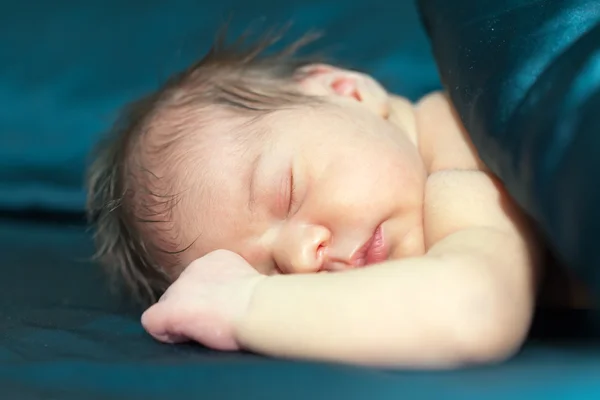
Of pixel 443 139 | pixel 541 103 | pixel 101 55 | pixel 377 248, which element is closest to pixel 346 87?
pixel 443 139

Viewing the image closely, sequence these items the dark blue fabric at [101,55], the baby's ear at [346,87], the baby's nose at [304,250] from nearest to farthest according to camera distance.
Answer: the baby's nose at [304,250] → the baby's ear at [346,87] → the dark blue fabric at [101,55]

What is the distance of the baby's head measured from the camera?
2.91 feet

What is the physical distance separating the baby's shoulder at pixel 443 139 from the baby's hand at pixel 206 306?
278 mm

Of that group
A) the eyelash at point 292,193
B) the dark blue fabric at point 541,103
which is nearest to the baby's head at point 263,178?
the eyelash at point 292,193

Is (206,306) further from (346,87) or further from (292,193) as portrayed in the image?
(346,87)

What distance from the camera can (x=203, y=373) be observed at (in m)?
0.63

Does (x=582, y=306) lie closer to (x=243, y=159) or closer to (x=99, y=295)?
(x=243, y=159)

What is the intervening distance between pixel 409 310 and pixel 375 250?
0.75 feet

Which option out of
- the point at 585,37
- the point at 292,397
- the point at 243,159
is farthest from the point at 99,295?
the point at 585,37

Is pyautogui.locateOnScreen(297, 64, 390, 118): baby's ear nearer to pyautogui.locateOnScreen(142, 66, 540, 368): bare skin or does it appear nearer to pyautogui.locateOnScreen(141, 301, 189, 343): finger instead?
pyautogui.locateOnScreen(142, 66, 540, 368): bare skin

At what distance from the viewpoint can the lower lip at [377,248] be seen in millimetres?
890

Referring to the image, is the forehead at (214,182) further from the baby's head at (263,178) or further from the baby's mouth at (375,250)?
the baby's mouth at (375,250)

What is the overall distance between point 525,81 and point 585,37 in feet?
0.24

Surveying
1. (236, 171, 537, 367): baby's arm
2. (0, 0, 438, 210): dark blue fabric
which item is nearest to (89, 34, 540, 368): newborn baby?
(236, 171, 537, 367): baby's arm
